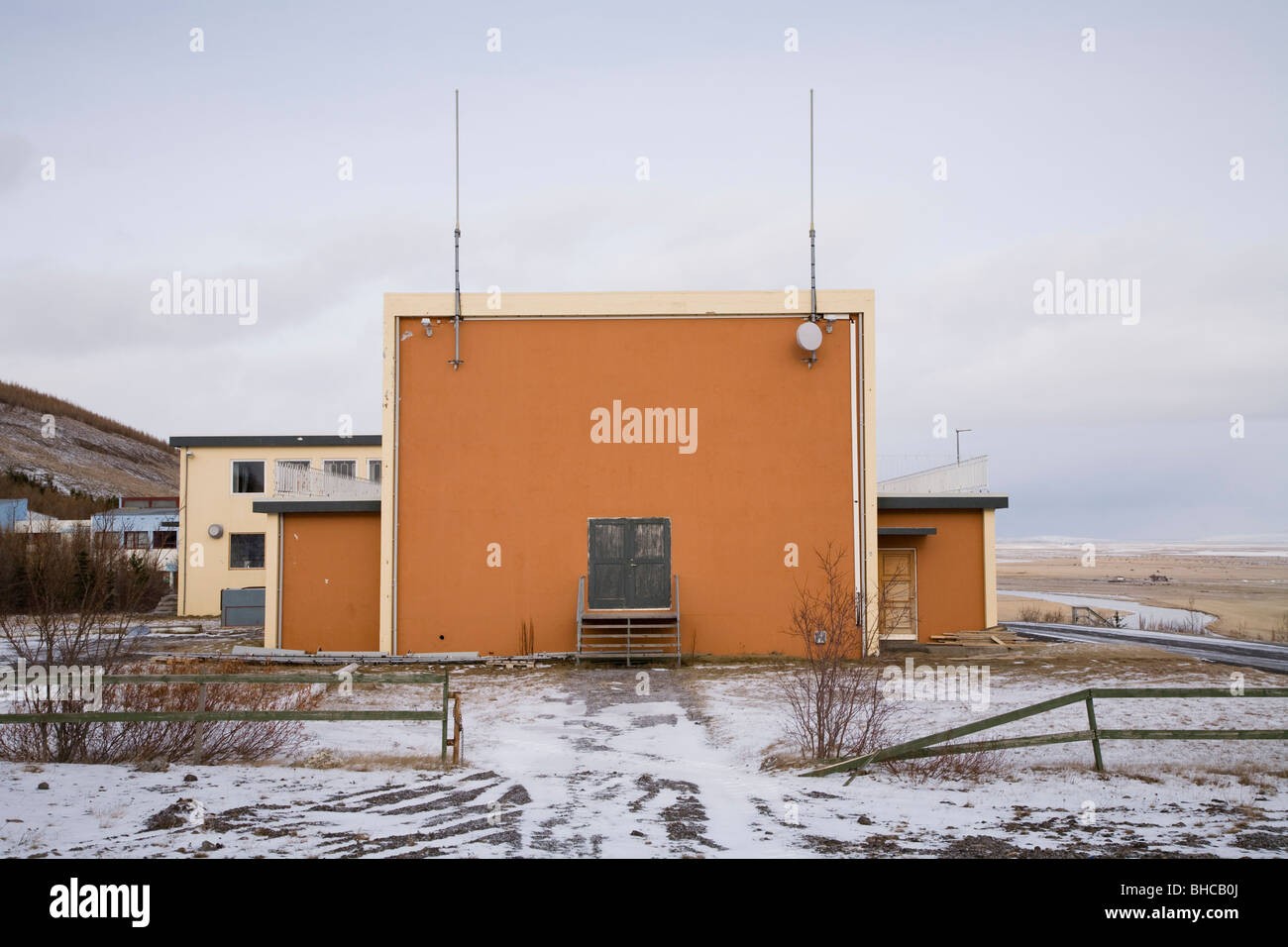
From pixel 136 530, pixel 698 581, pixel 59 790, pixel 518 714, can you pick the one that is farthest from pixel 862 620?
pixel 136 530

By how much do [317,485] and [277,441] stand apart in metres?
11.3

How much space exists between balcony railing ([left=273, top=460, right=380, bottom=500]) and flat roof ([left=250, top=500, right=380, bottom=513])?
495 mm

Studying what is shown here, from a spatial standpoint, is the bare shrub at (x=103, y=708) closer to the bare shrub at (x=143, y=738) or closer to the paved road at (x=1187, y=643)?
the bare shrub at (x=143, y=738)

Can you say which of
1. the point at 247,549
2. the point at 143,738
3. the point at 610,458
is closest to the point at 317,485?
the point at 610,458

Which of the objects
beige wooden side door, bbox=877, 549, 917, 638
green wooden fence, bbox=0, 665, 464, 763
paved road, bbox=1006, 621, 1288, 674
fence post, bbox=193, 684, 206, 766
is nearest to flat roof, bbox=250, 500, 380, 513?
green wooden fence, bbox=0, 665, 464, 763

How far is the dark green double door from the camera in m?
19.5

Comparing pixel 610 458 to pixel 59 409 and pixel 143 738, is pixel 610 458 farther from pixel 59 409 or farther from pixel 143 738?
pixel 59 409

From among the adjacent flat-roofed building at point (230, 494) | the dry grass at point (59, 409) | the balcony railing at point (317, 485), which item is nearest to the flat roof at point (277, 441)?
the adjacent flat-roofed building at point (230, 494)

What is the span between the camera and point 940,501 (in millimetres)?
21781

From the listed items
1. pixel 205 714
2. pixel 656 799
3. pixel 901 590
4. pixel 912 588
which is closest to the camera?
pixel 656 799

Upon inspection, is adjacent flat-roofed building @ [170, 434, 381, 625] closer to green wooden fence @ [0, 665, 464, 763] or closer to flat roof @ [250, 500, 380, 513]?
flat roof @ [250, 500, 380, 513]

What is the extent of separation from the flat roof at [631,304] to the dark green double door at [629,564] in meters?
4.45
